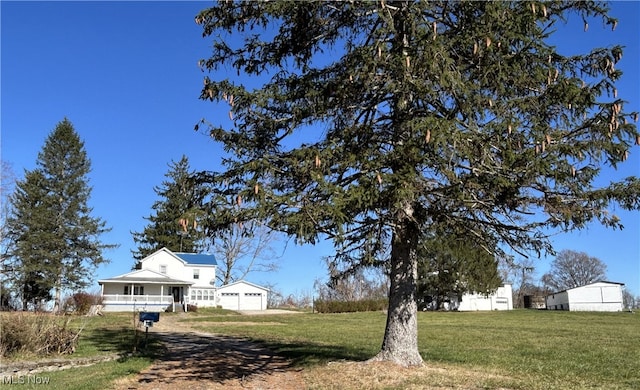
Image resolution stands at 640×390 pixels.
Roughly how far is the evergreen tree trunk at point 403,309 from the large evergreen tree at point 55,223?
37.8m

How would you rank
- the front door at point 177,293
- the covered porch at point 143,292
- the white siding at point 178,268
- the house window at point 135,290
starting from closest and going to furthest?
the covered porch at point 143,292 < the house window at point 135,290 < the front door at point 177,293 < the white siding at point 178,268

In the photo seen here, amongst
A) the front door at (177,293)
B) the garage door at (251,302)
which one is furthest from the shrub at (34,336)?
the garage door at (251,302)

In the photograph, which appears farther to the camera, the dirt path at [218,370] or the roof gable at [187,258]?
the roof gable at [187,258]

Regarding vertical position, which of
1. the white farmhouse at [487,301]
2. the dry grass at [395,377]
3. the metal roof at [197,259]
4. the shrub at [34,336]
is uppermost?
the metal roof at [197,259]

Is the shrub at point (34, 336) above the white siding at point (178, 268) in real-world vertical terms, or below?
below

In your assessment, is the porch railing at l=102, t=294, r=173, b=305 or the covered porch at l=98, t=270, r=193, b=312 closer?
the porch railing at l=102, t=294, r=173, b=305

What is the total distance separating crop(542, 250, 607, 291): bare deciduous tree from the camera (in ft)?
243

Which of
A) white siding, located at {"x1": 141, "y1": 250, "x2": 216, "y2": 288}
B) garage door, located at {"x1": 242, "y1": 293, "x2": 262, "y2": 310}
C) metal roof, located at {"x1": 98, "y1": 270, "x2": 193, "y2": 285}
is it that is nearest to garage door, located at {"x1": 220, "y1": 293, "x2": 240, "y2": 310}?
garage door, located at {"x1": 242, "y1": 293, "x2": 262, "y2": 310}

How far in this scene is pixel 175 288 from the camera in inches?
1860

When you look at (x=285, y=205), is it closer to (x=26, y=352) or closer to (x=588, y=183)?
(x=588, y=183)

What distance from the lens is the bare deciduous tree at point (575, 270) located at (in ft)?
243

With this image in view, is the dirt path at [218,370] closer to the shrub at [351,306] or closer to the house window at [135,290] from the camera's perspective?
the shrub at [351,306]

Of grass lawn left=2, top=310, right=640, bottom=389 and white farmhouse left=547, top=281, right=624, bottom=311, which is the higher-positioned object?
grass lawn left=2, top=310, right=640, bottom=389

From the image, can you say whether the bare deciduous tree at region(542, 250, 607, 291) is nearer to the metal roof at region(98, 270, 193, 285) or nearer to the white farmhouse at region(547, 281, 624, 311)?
the white farmhouse at region(547, 281, 624, 311)
